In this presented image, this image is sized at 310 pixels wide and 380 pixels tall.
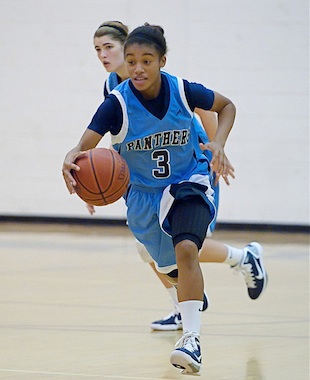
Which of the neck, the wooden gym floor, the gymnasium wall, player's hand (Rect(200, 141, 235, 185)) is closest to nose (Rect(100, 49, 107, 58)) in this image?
the neck

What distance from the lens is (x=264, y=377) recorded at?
3766 mm

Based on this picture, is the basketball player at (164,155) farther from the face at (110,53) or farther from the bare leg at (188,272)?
the face at (110,53)

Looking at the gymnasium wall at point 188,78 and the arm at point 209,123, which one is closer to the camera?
the arm at point 209,123

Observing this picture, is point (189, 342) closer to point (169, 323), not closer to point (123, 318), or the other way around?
point (169, 323)

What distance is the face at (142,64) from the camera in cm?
397

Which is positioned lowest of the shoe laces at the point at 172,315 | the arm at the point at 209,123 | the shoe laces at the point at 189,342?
the shoe laces at the point at 189,342

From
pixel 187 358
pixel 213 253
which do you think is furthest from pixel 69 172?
pixel 213 253

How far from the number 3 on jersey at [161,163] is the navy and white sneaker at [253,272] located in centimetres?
144

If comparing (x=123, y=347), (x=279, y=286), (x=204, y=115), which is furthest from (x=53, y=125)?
(x=123, y=347)

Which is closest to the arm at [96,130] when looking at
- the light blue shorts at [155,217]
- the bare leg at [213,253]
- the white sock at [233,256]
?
the light blue shorts at [155,217]

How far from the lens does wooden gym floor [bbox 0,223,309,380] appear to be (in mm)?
3908

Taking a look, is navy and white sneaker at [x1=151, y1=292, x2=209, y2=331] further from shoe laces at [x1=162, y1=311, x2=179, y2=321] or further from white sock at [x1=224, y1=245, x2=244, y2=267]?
white sock at [x1=224, y1=245, x2=244, y2=267]

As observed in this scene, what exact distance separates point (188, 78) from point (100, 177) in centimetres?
597

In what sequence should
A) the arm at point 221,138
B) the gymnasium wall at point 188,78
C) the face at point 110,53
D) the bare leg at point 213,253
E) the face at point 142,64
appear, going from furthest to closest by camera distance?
the gymnasium wall at point 188,78 → the bare leg at point 213,253 → the face at point 110,53 → the face at point 142,64 → the arm at point 221,138
